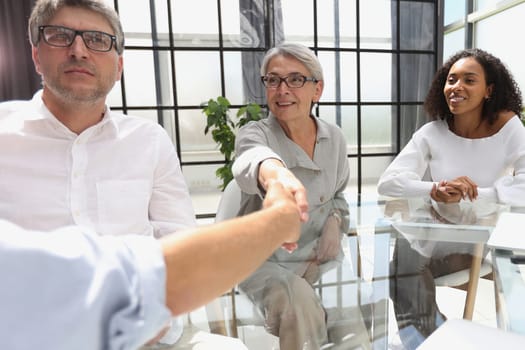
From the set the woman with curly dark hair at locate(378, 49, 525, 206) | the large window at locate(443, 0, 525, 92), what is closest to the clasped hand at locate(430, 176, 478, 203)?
the woman with curly dark hair at locate(378, 49, 525, 206)

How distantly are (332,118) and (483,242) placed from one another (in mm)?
2830

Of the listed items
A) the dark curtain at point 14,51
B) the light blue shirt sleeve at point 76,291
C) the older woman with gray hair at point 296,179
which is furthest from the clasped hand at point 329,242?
the dark curtain at point 14,51

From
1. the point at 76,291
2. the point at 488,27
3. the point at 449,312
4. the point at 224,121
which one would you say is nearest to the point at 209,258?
the point at 76,291

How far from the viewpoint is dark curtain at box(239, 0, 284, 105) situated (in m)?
3.46

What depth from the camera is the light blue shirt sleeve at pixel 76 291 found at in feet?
0.89

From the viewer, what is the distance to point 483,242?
3.92ft

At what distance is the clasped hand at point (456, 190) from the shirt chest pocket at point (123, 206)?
4.27 feet

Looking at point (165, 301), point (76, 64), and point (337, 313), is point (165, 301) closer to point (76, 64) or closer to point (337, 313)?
point (337, 313)

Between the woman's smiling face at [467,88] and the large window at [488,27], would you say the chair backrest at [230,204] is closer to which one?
the woman's smiling face at [467,88]

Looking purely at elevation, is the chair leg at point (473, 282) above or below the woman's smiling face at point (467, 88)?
below

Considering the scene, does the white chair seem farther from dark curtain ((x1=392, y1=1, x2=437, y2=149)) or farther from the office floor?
dark curtain ((x1=392, y1=1, x2=437, y2=149))

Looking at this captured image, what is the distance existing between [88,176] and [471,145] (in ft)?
5.73

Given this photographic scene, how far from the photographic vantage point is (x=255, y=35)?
3527 millimetres

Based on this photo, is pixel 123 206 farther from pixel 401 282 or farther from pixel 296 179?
pixel 401 282
